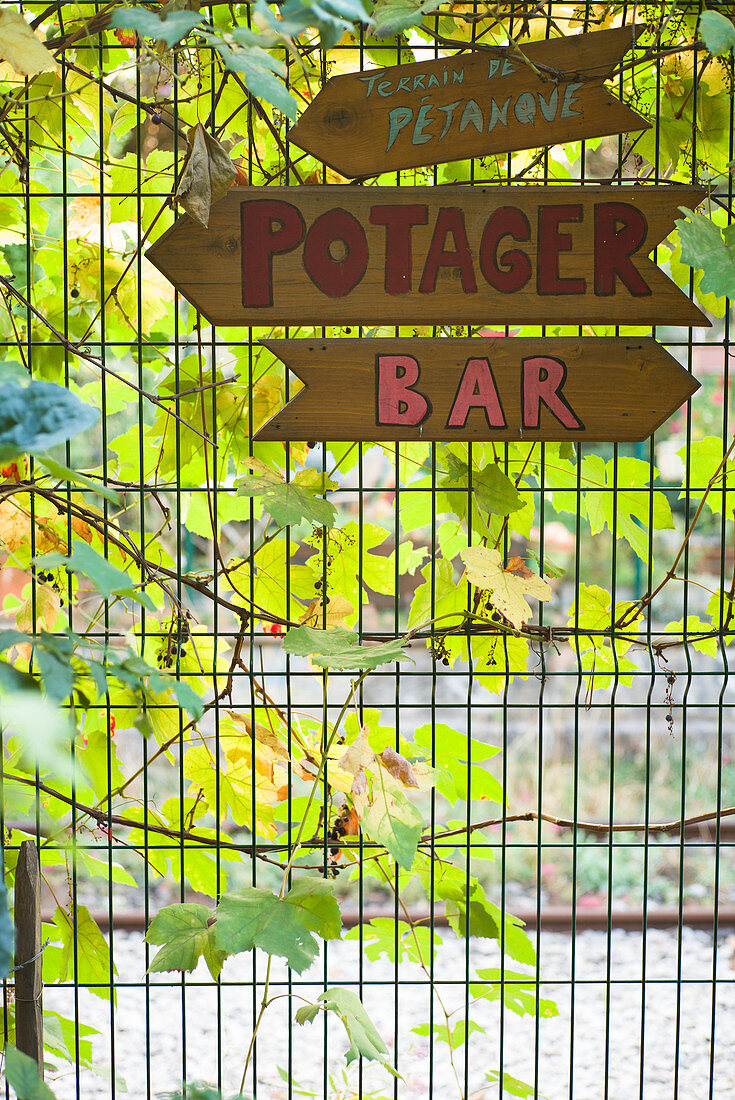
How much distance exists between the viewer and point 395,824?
1.15 meters

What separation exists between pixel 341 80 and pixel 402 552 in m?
0.70

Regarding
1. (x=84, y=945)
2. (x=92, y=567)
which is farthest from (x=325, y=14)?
(x=84, y=945)

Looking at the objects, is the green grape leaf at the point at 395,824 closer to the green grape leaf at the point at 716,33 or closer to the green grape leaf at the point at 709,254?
the green grape leaf at the point at 709,254

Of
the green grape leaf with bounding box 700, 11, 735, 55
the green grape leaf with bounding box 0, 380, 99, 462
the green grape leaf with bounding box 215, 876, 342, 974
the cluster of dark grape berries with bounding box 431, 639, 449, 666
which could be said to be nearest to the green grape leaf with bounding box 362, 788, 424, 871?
the green grape leaf with bounding box 215, 876, 342, 974

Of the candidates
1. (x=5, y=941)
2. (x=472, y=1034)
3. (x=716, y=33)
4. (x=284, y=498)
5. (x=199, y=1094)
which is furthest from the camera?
(x=472, y=1034)

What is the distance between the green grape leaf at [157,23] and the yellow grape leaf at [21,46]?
A: 13.0 inches

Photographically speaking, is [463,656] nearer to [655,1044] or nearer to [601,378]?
[601,378]

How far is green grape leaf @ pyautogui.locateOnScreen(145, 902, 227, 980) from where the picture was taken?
1172 mm

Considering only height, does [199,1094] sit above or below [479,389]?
below

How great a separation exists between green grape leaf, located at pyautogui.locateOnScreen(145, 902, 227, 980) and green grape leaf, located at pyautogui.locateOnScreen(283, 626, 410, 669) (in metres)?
0.38

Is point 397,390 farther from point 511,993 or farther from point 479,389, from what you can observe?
point 511,993

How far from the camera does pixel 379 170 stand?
1305mm

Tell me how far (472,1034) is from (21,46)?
2.48m

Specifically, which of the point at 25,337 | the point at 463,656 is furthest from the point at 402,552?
the point at 25,337
